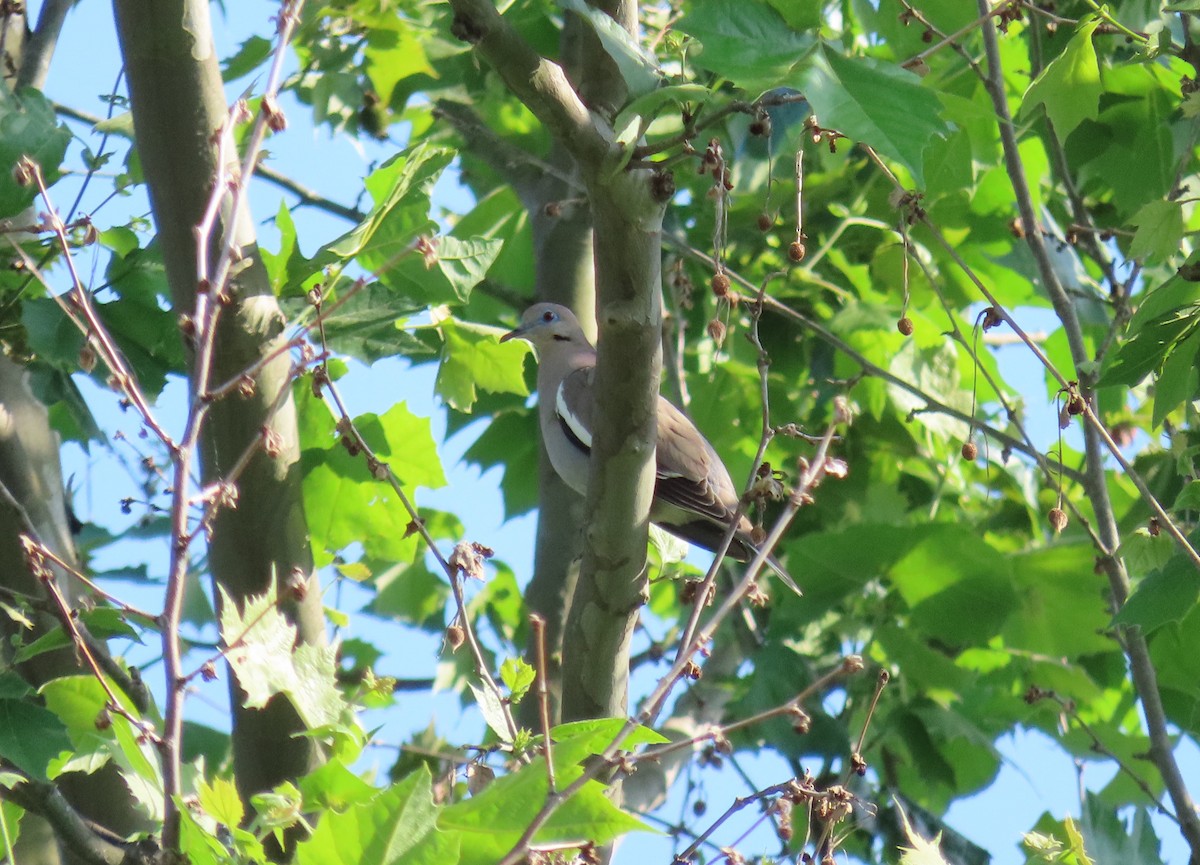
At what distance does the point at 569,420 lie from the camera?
4.35m

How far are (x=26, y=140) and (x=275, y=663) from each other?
1.55 meters

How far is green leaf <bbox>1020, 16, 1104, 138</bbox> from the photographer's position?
2934 mm

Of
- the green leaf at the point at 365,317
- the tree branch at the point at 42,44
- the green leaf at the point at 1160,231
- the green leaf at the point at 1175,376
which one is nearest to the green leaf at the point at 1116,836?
the green leaf at the point at 1175,376

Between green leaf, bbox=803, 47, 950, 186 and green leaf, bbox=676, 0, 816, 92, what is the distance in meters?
0.04

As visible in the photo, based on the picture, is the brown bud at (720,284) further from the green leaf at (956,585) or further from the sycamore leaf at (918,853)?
the green leaf at (956,585)

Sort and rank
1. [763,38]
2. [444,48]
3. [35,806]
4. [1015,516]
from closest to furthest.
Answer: [763,38], [35,806], [444,48], [1015,516]

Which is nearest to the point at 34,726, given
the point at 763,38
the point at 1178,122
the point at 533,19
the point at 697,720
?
the point at 763,38

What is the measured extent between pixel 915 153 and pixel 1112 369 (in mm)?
1154

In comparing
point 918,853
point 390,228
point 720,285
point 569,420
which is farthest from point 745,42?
point 569,420

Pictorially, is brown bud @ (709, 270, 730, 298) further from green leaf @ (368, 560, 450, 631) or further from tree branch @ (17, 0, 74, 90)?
green leaf @ (368, 560, 450, 631)

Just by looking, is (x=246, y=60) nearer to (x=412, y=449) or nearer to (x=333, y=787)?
(x=412, y=449)

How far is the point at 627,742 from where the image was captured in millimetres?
1885

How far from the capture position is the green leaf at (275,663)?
2.00 m

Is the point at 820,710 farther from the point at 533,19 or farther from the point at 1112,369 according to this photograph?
the point at 533,19
